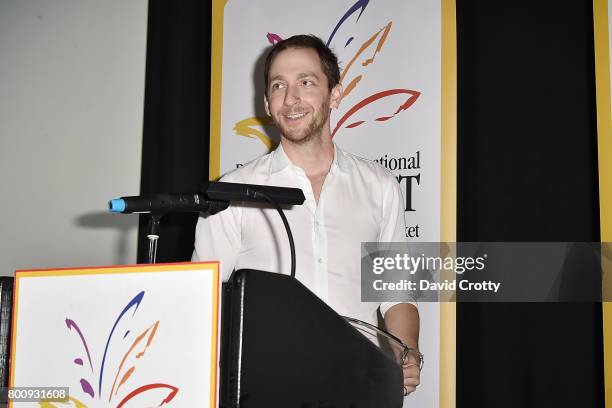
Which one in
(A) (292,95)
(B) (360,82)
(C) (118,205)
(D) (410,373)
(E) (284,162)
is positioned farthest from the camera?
(B) (360,82)

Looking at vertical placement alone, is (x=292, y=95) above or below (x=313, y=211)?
above

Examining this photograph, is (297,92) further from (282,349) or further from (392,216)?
(282,349)

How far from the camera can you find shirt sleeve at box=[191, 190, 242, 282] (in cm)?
176

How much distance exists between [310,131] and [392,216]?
0.38m

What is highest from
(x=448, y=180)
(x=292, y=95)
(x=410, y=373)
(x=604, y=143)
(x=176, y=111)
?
(x=176, y=111)

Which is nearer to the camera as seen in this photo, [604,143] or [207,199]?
[207,199]

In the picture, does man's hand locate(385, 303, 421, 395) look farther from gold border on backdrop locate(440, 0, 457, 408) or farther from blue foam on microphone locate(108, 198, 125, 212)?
blue foam on microphone locate(108, 198, 125, 212)

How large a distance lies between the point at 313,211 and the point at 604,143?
3.12 feet

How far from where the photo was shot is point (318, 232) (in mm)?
1829

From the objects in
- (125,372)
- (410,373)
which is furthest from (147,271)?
(410,373)

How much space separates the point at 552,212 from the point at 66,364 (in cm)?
179

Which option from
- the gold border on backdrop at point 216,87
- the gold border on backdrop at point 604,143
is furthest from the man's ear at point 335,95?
the gold border on backdrop at point 604,143

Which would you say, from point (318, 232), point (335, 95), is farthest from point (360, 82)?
point (318, 232)

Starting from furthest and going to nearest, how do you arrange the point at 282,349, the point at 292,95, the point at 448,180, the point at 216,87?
the point at 216,87 < the point at 448,180 < the point at 292,95 < the point at 282,349
